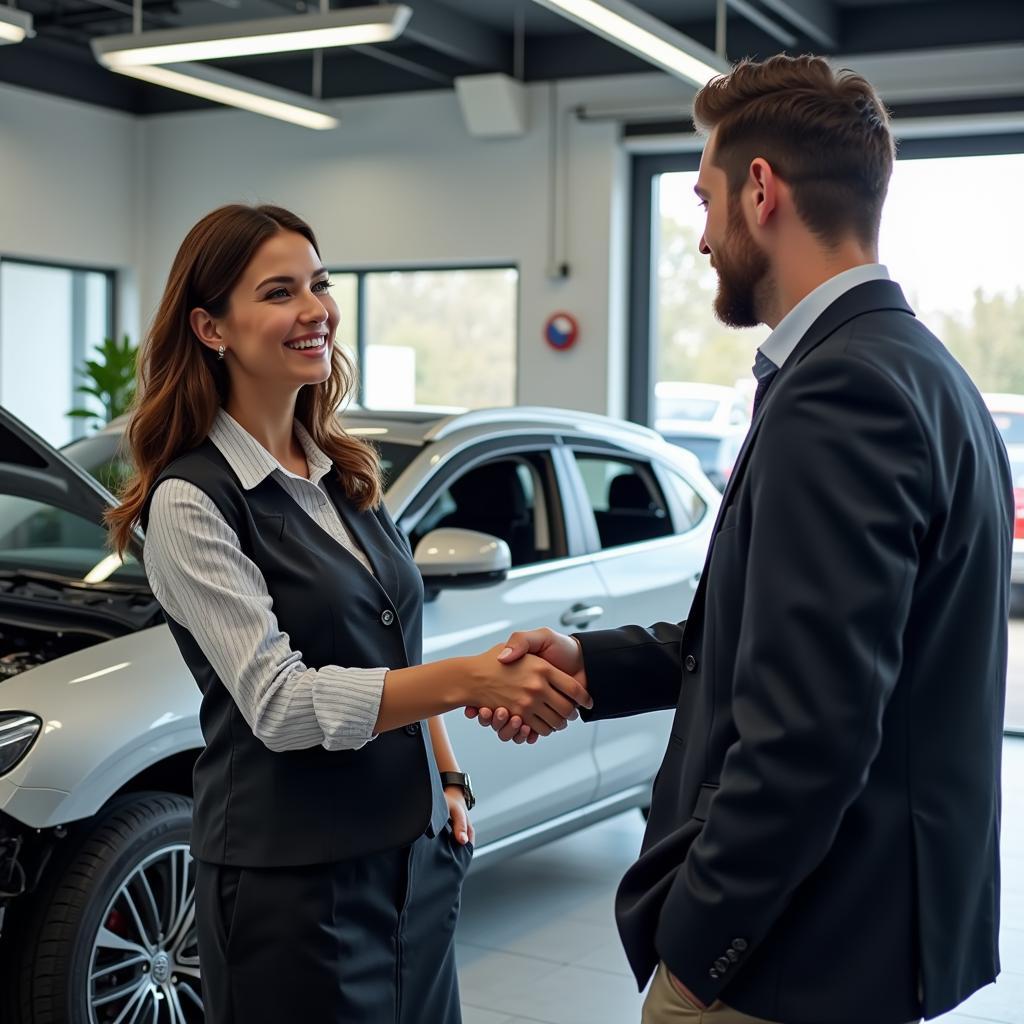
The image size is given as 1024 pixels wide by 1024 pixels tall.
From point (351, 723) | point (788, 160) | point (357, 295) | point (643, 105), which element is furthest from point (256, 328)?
point (357, 295)

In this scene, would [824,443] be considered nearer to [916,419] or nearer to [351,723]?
[916,419]

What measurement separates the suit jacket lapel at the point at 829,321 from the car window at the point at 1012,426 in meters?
6.36

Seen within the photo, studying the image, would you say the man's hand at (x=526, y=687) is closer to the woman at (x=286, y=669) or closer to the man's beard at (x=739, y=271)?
the woman at (x=286, y=669)

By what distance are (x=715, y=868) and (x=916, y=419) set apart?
469mm

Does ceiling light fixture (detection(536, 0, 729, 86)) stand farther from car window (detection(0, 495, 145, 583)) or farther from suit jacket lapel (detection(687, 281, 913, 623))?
suit jacket lapel (detection(687, 281, 913, 623))

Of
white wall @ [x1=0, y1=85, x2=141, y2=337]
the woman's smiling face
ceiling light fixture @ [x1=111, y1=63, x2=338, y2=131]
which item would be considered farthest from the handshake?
white wall @ [x1=0, y1=85, x2=141, y2=337]

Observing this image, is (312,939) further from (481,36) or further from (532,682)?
(481,36)

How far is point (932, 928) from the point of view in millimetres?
1416

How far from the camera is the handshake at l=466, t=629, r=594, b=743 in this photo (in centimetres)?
198

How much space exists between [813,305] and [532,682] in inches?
28.0

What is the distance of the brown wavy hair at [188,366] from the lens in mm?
2014

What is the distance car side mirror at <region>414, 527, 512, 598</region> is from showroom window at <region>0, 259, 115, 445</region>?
A: 20.1ft

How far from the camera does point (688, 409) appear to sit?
8430 millimetres

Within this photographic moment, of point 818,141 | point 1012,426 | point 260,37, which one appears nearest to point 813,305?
point 818,141
